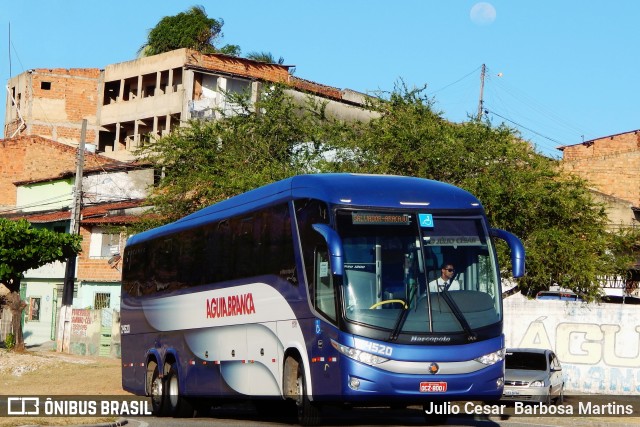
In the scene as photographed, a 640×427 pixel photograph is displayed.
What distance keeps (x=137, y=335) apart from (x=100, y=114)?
186 ft

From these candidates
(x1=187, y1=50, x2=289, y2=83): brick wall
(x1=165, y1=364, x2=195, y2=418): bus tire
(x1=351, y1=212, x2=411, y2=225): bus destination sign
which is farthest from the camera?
(x1=187, y1=50, x2=289, y2=83): brick wall

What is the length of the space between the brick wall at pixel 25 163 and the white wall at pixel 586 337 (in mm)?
45320

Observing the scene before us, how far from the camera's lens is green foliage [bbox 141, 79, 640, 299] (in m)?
32.4

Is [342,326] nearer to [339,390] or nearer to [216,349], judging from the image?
[339,390]

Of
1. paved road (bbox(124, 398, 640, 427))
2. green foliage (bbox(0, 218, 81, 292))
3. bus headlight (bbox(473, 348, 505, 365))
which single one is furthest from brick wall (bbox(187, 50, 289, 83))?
bus headlight (bbox(473, 348, 505, 365))

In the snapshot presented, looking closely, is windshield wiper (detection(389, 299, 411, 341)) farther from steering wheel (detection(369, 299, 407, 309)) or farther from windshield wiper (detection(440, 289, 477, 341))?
windshield wiper (detection(440, 289, 477, 341))

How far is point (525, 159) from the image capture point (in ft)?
114

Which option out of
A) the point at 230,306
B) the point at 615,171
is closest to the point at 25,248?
the point at 230,306

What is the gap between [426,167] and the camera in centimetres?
3312

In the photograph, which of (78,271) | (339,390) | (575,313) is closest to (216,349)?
(339,390)

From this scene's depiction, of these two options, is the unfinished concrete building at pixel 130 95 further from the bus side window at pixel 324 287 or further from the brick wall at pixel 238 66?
the bus side window at pixel 324 287

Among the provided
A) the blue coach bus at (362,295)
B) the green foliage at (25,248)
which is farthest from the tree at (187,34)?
the blue coach bus at (362,295)

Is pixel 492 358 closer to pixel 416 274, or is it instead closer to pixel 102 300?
pixel 416 274

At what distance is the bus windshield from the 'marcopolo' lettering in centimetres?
327
